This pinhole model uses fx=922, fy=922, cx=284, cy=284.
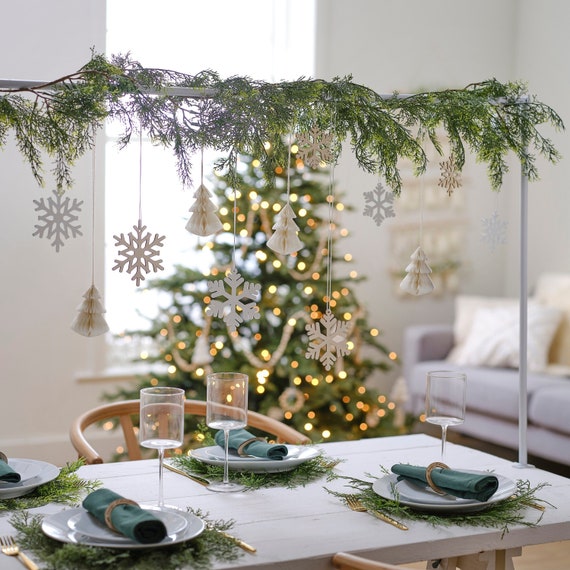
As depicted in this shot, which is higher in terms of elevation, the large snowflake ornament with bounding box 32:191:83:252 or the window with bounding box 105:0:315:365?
the window with bounding box 105:0:315:365

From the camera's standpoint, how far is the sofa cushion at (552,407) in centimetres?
435

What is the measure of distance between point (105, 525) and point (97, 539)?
0.08m

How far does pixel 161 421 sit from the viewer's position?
5.97 feet

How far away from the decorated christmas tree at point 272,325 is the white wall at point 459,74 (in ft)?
3.98

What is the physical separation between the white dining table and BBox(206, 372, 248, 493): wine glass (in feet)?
0.39

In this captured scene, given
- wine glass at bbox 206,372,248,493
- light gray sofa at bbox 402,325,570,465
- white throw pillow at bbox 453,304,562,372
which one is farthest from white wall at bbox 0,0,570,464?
wine glass at bbox 206,372,248,493

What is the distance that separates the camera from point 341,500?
1.98m

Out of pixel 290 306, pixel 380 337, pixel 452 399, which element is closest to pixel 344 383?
pixel 290 306

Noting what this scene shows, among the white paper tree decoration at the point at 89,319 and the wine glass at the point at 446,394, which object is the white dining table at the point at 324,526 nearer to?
the wine glass at the point at 446,394

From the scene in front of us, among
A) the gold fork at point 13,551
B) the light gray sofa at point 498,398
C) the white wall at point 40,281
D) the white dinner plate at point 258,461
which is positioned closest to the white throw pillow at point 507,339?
the light gray sofa at point 498,398

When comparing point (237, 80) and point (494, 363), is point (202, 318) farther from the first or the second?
point (237, 80)

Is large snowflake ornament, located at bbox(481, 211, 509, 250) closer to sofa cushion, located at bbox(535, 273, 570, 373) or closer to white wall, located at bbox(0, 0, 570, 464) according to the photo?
sofa cushion, located at bbox(535, 273, 570, 373)

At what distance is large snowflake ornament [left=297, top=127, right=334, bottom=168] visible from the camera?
7.00 ft

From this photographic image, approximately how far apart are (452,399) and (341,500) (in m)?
0.36
